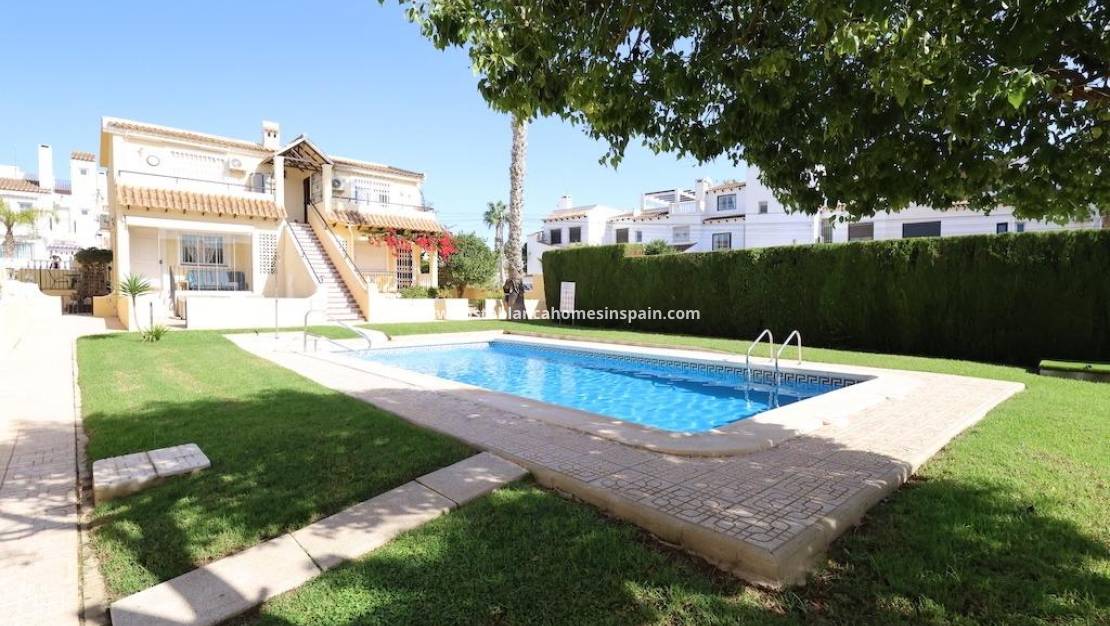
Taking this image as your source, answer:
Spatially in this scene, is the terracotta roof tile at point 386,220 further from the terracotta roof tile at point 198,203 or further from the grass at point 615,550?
the grass at point 615,550

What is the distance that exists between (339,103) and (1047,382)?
18344mm

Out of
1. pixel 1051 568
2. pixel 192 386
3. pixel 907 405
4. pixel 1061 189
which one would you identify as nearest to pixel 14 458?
pixel 192 386

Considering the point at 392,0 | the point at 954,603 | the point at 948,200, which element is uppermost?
the point at 392,0

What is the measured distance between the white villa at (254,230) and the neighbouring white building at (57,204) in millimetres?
17887

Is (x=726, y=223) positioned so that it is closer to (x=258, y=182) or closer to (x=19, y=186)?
(x=258, y=182)

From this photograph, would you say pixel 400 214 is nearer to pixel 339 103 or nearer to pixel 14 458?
pixel 339 103

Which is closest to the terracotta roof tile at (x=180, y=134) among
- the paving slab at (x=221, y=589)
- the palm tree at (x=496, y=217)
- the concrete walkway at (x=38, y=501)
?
the concrete walkway at (x=38, y=501)

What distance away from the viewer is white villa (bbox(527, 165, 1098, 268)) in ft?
100

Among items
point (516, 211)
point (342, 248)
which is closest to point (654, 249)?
point (516, 211)

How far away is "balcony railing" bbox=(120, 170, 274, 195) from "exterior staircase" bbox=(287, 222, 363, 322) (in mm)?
2220

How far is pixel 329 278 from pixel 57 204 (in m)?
41.6

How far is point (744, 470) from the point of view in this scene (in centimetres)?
493

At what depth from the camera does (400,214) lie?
28.1 meters

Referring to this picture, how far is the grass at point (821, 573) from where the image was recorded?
9.56 feet
